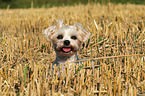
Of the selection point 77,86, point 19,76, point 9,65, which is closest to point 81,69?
point 77,86

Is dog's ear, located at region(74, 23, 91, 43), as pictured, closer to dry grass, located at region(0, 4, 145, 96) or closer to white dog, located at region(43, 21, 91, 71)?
white dog, located at region(43, 21, 91, 71)

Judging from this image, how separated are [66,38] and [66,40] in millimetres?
106

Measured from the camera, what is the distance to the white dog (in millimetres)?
3398

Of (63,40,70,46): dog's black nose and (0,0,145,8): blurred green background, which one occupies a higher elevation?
(0,0,145,8): blurred green background

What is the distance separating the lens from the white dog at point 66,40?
11.1 ft

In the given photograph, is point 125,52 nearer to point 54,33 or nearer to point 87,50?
point 87,50

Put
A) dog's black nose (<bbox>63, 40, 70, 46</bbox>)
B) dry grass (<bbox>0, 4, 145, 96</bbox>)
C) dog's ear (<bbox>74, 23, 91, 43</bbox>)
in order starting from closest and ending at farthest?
dry grass (<bbox>0, 4, 145, 96</bbox>)
dog's black nose (<bbox>63, 40, 70, 46</bbox>)
dog's ear (<bbox>74, 23, 91, 43</bbox>)

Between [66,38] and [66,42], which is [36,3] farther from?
[66,42]

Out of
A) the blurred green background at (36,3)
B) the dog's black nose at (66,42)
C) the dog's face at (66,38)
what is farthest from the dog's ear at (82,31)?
the blurred green background at (36,3)

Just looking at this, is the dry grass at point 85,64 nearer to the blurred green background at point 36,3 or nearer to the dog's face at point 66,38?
the dog's face at point 66,38

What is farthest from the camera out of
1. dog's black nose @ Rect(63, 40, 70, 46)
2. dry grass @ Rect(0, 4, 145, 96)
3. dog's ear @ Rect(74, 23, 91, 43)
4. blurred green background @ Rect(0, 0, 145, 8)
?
blurred green background @ Rect(0, 0, 145, 8)

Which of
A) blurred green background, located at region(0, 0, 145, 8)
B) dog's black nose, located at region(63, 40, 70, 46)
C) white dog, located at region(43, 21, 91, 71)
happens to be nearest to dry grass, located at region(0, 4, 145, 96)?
white dog, located at region(43, 21, 91, 71)

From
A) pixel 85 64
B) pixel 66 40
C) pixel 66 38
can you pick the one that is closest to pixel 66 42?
pixel 66 40

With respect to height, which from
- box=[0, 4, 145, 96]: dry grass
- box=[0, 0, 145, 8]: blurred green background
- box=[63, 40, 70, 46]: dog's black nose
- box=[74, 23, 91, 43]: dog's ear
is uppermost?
box=[0, 0, 145, 8]: blurred green background
